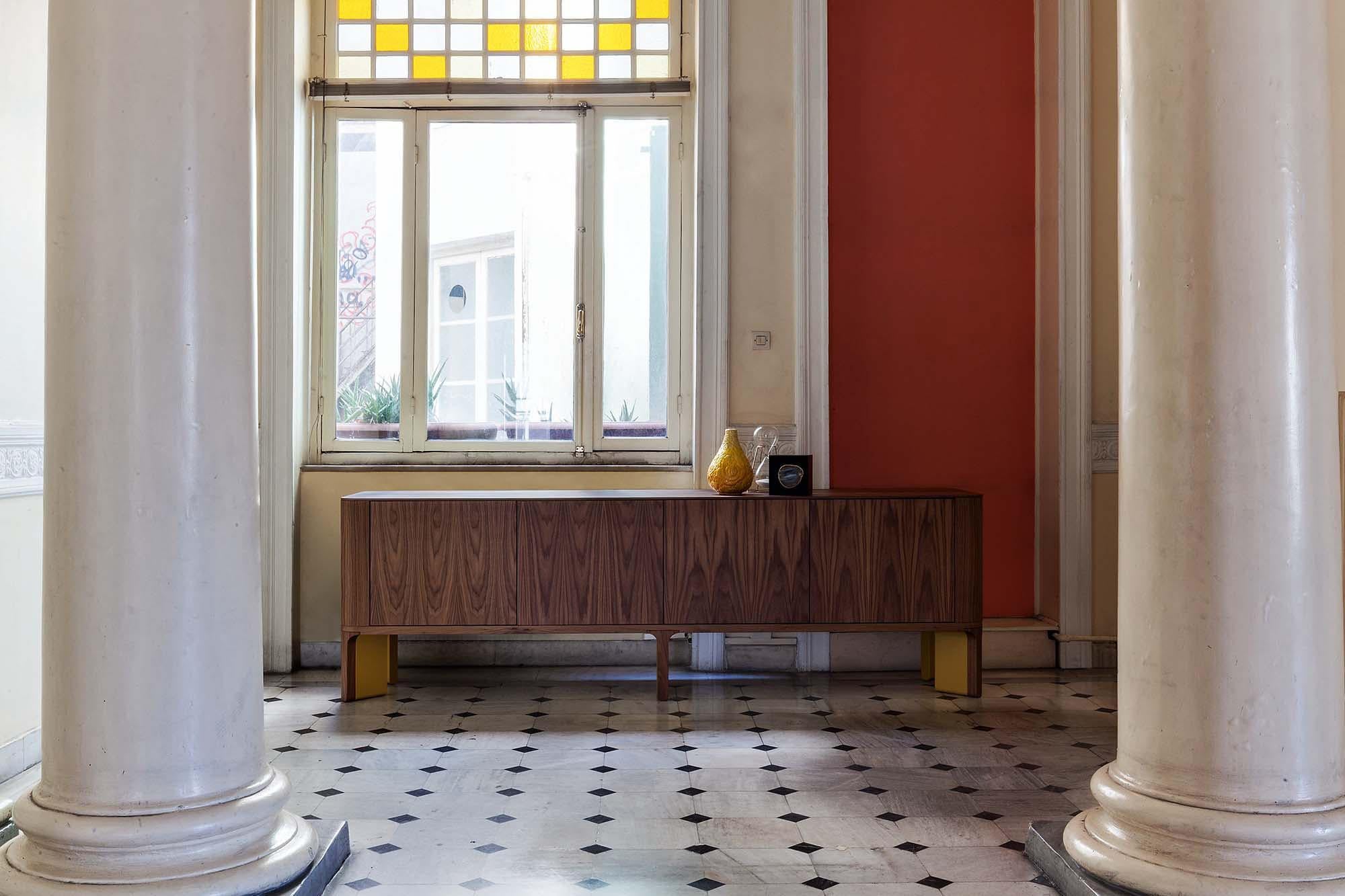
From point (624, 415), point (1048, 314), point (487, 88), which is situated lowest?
point (624, 415)

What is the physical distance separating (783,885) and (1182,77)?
6.98 ft

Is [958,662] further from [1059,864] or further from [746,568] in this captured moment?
[1059,864]

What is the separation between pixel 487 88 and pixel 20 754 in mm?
3632

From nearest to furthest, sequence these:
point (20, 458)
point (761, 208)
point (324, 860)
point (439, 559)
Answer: point (324, 860) < point (20, 458) < point (439, 559) < point (761, 208)

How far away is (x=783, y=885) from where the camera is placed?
2.88m

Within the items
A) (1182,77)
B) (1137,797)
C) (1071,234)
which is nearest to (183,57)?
(1182,77)

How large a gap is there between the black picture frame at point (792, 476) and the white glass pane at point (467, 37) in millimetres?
2646

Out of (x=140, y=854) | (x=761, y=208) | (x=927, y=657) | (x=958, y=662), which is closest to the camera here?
(x=140, y=854)

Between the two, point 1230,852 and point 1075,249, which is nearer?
point 1230,852

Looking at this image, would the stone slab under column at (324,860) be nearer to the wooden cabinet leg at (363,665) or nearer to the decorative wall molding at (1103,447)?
the wooden cabinet leg at (363,665)

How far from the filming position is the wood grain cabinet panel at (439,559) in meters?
4.78

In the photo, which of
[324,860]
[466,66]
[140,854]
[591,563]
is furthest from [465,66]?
[140,854]

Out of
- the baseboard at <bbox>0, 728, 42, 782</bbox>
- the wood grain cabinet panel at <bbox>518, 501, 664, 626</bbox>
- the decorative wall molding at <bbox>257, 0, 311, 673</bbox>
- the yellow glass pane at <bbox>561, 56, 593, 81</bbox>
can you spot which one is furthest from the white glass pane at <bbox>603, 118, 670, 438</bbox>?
the baseboard at <bbox>0, 728, 42, 782</bbox>

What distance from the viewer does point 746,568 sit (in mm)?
4852
